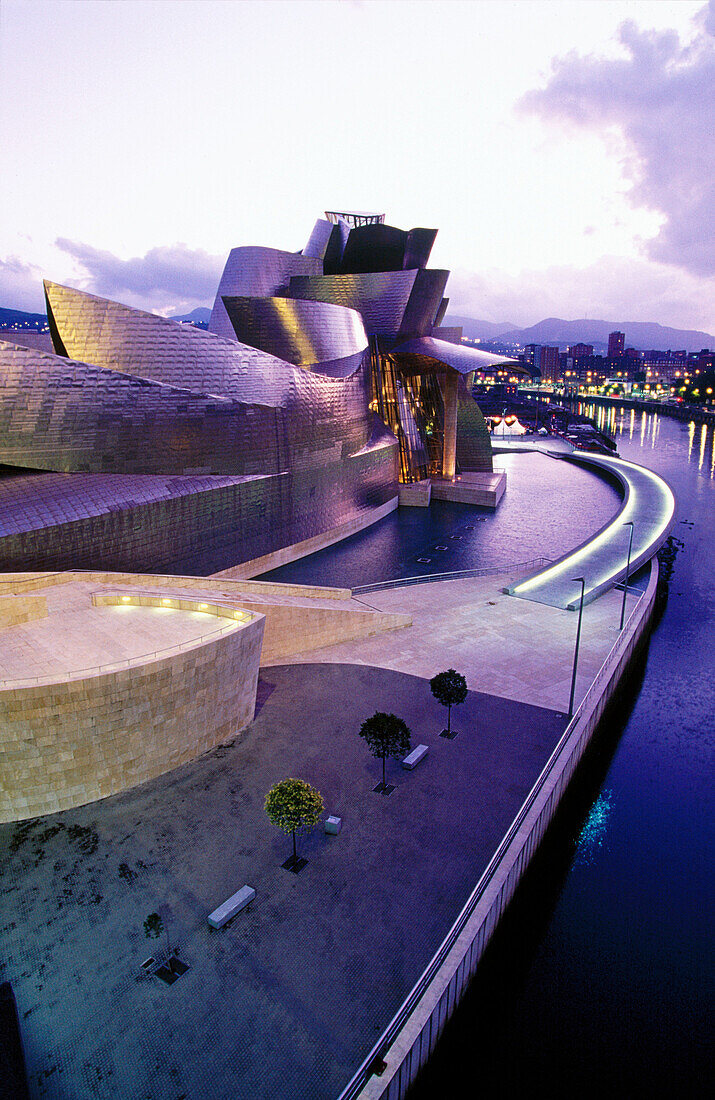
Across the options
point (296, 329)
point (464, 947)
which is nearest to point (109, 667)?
point (464, 947)

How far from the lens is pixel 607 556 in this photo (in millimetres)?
28078

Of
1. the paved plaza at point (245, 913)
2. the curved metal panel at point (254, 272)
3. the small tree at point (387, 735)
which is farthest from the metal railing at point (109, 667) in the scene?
the curved metal panel at point (254, 272)

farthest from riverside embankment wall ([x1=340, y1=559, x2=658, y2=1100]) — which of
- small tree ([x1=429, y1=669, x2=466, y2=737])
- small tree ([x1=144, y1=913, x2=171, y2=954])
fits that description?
small tree ([x1=144, y1=913, x2=171, y2=954])

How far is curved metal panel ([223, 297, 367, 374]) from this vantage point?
31.1 meters

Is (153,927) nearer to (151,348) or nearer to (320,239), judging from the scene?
(151,348)

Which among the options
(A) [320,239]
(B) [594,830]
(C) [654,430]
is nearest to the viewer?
(B) [594,830]

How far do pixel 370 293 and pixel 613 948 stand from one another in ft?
124

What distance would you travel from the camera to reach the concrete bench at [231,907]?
376 inches

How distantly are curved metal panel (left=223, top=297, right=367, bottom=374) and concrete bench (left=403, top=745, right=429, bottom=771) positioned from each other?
76.4ft

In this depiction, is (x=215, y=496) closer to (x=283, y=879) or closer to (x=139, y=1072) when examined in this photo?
(x=283, y=879)

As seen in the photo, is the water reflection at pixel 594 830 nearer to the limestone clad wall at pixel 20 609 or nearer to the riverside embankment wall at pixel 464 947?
the riverside embankment wall at pixel 464 947

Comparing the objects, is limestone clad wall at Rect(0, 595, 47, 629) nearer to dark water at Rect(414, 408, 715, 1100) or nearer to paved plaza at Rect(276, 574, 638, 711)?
paved plaza at Rect(276, 574, 638, 711)

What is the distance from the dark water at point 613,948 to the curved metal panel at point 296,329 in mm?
23043

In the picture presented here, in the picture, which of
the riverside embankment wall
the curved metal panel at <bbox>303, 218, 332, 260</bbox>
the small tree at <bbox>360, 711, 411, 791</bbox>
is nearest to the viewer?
the riverside embankment wall
